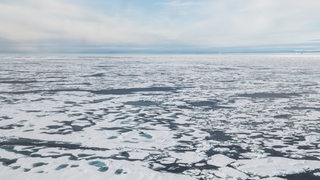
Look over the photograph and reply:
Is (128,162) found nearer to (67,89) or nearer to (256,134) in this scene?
(256,134)

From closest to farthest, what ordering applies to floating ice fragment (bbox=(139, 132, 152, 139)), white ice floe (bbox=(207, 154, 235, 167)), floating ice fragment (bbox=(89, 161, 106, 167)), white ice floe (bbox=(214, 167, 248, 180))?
white ice floe (bbox=(214, 167, 248, 180)) → floating ice fragment (bbox=(89, 161, 106, 167)) → white ice floe (bbox=(207, 154, 235, 167)) → floating ice fragment (bbox=(139, 132, 152, 139))

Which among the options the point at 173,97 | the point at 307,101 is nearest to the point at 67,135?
the point at 173,97

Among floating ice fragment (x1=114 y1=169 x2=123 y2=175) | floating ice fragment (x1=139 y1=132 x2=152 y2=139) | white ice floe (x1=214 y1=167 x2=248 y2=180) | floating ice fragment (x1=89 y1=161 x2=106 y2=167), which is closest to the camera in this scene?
white ice floe (x1=214 y1=167 x2=248 y2=180)

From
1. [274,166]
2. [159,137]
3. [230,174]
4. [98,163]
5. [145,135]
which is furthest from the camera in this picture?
[145,135]

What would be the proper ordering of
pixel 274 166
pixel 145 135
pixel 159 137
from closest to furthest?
pixel 274 166 < pixel 159 137 < pixel 145 135

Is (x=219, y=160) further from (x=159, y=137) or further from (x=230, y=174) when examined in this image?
(x=159, y=137)

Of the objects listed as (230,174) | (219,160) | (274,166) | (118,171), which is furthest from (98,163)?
(274,166)

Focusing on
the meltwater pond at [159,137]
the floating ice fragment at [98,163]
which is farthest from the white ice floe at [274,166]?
the floating ice fragment at [98,163]

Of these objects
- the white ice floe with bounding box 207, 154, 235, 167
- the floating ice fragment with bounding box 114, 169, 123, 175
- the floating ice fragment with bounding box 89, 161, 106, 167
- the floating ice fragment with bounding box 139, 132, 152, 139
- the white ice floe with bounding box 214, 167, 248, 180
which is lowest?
the floating ice fragment with bounding box 139, 132, 152, 139

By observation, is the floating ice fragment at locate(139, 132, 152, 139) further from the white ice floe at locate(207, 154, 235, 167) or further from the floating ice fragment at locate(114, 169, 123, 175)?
the floating ice fragment at locate(114, 169, 123, 175)

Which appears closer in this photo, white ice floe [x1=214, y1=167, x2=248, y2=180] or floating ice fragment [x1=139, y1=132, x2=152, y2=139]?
white ice floe [x1=214, y1=167, x2=248, y2=180]

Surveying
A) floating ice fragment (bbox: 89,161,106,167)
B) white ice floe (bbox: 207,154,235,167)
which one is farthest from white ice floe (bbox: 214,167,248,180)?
floating ice fragment (bbox: 89,161,106,167)
